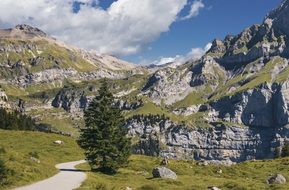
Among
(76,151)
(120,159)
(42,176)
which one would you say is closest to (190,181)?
(120,159)

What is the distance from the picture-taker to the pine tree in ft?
198

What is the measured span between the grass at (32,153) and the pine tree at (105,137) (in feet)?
21.4

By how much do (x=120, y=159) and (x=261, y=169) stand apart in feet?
112

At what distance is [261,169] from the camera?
83000 mm

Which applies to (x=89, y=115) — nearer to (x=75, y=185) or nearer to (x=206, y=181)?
(x=206, y=181)

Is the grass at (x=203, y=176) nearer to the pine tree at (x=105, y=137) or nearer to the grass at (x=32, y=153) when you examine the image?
the pine tree at (x=105, y=137)

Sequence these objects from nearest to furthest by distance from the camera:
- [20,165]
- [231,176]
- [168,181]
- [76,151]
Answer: [20,165] < [168,181] < [231,176] < [76,151]

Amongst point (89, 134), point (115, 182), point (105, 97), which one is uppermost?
point (105, 97)

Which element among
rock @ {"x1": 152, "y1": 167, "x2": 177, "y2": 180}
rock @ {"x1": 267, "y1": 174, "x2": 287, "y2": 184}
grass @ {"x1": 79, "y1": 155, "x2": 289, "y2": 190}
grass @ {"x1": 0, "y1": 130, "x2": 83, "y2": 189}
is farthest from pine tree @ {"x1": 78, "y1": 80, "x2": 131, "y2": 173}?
rock @ {"x1": 267, "y1": 174, "x2": 287, "y2": 184}

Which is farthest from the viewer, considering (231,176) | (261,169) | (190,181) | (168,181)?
(261,169)

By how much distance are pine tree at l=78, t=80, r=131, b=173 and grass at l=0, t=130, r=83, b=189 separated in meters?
6.51

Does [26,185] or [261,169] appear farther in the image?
[261,169]

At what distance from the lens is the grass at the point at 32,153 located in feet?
145

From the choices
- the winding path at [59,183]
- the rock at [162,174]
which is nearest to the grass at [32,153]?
the winding path at [59,183]
